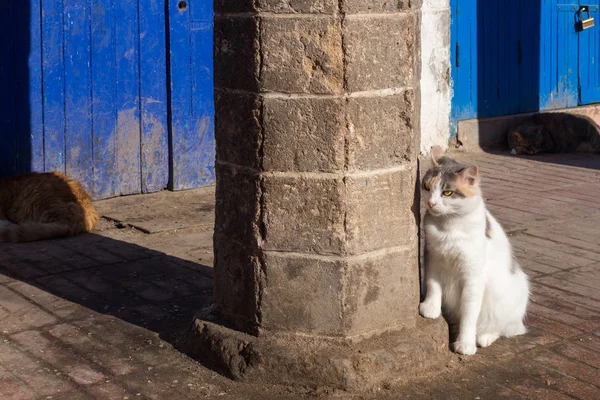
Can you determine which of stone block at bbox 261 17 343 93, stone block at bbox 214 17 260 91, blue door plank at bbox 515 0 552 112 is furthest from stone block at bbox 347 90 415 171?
blue door plank at bbox 515 0 552 112

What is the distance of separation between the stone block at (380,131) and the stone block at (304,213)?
0.59 ft

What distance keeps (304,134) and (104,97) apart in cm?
409

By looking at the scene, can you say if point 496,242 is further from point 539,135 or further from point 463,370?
point 539,135

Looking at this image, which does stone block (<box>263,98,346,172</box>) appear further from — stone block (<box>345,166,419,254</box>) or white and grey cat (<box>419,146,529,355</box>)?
white and grey cat (<box>419,146,529,355</box>)

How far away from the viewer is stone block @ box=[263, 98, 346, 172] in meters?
4.21

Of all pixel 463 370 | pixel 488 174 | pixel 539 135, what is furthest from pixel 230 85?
pixel 539 135

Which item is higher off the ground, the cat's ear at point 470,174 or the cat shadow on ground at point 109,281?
the cat's ear at point 470,174

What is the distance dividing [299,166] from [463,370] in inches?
53.9

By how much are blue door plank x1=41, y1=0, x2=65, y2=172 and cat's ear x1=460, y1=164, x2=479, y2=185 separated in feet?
14.2

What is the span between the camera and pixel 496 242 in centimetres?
477

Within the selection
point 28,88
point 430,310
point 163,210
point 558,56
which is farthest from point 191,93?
point 558,56

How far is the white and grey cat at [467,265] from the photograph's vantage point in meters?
4.49

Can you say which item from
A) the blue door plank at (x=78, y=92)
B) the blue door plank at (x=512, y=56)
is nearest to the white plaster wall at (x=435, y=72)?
the blue door plank at (x=512, y=56)

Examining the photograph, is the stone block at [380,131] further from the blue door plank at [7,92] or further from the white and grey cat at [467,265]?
the blue door plank at [7,92]
